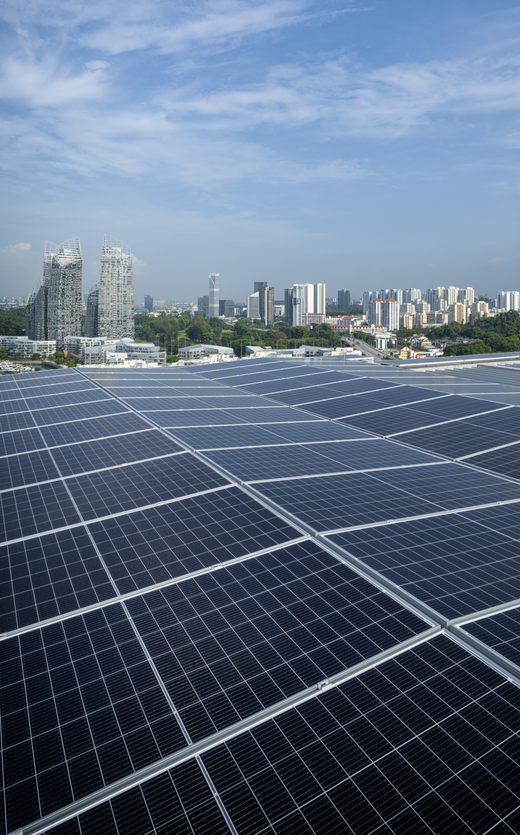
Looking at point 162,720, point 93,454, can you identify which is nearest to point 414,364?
point 93,454

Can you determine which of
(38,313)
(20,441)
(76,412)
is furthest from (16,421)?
(38,313)

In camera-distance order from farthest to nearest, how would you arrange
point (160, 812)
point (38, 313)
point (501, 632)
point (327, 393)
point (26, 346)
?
point (38, 313)
point (26, 346)
point (327, 393)
point (501, 632)
point (160, 812)

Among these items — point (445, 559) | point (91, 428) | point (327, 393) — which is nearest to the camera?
point (445, 559)

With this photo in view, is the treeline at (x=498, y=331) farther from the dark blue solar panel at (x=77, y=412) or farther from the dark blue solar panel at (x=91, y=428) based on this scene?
the dark blue solar panel at (x=91, y=428)

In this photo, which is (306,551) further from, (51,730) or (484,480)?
(484,480)

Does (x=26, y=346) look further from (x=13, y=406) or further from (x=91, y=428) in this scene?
(x=91, y=428)

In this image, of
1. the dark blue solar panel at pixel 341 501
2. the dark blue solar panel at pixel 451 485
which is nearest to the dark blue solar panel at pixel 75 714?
the dark blue solar panel at pixel 341 501
